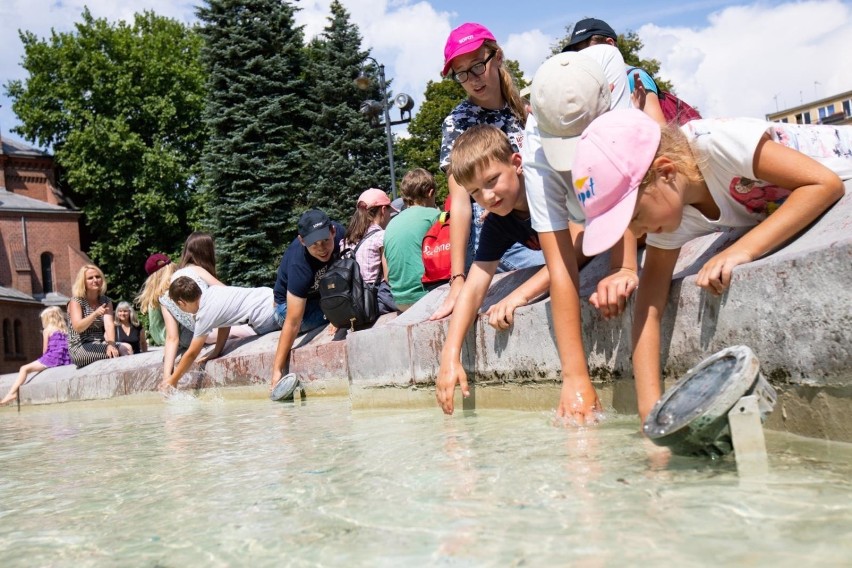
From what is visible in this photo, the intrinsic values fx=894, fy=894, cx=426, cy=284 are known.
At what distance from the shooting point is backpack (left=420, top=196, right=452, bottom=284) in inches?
249

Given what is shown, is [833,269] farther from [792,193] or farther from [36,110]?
[36,110]

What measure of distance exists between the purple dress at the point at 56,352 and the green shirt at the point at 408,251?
7618 mm

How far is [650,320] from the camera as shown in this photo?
127 inches

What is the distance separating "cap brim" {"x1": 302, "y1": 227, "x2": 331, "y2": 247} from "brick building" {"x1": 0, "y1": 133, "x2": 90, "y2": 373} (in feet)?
142

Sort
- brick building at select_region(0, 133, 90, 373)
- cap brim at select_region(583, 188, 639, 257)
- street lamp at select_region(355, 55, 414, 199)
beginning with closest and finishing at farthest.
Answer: cap brim at select_region(583, 188, 639, 257) → street lamp at select_region(355, 55, 414, 199) → brick building at select_region(0, 133, 90, 373)

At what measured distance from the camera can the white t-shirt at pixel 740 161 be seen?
9.73ft

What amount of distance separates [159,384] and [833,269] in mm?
8292

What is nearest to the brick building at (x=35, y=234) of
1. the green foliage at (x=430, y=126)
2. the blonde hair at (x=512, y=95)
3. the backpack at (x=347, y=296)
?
the green foliage at (x=430, y=126)

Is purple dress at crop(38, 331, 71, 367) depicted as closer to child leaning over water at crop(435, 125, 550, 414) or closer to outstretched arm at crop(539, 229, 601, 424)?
child leaning over water at crop(435, 125, 550, 414)

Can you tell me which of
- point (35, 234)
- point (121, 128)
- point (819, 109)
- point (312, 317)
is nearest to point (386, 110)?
point (312, 317)

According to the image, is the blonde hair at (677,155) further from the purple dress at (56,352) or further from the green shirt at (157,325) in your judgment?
the purple dress at (56,352)

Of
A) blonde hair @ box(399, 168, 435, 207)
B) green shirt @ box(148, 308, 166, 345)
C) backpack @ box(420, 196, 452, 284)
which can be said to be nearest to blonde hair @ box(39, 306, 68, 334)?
green shirt @ box(148, 308, 166, 345)

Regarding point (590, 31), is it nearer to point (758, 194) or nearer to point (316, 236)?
point (758, 194)

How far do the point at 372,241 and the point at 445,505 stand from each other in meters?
5.66
